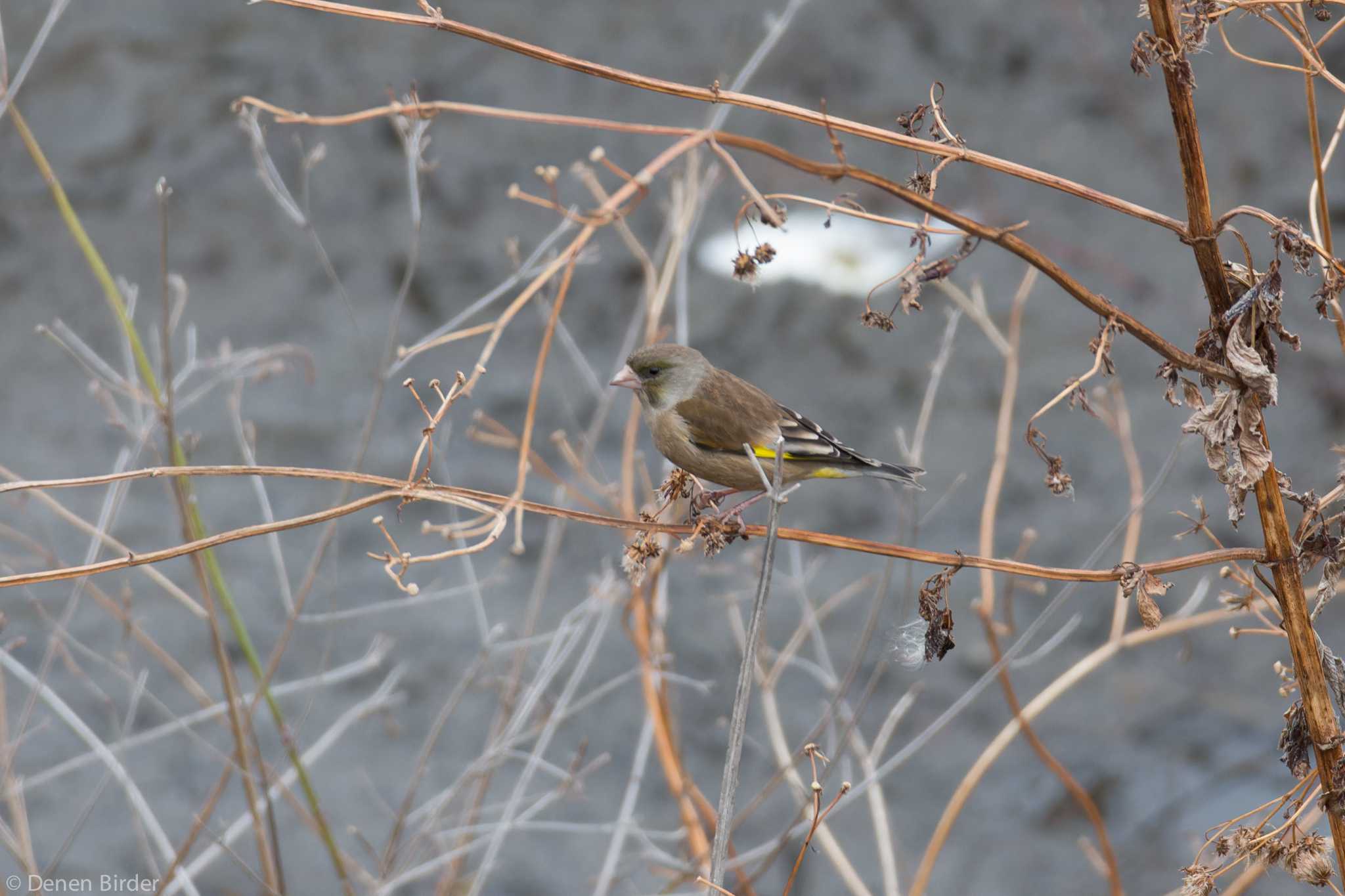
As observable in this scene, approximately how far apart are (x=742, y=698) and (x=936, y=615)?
0.29 m

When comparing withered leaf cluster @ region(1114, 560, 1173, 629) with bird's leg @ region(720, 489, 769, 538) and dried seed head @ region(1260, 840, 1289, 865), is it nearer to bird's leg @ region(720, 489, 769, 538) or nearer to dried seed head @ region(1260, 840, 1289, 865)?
dried seed head @ region(1260, 840, 1289, 865)

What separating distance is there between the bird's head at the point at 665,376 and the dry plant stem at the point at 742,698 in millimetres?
1370

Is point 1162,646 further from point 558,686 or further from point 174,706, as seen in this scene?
point 174,706

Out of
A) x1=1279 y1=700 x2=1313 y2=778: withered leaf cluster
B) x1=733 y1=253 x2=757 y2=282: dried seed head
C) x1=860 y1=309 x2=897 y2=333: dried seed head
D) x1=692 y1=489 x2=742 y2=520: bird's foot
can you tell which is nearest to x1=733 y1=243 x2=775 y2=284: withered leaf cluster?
x1=733 y1=253 x2=757 y2=282: dried seed head

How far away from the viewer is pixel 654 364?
2650 mm

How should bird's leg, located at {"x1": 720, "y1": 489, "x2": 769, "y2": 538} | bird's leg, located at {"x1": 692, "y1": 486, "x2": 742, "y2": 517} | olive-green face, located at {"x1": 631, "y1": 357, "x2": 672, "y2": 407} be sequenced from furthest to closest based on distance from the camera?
olive-green face, located at {"x1": 631, "y1": 357, "x2": 672, "y2": 407} < bird's leg, located at {"x1": 692, "y1": 486, "x2": 742, "y2": 517} < bird's leg, located at {"x1": 720, "y1": 489, "x2": 769, "y2": 538}

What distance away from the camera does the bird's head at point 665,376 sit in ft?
8.68

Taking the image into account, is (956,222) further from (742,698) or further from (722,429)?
(722,429)

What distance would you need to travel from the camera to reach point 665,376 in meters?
2.68

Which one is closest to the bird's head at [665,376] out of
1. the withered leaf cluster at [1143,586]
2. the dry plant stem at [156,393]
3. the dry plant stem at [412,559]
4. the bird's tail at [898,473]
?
the bird's tail at [898,473]

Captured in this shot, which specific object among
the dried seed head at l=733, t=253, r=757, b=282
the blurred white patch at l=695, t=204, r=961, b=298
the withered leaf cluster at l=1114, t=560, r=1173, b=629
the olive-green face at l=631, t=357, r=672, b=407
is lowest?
the withered leaf cluster at l=1114, t=560, r=1173, b=629

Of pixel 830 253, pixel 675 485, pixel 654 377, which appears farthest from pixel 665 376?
pixel 830 253

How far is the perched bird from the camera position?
2494 mm

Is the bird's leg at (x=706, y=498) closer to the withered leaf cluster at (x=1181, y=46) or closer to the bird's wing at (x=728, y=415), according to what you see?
the bird's wing at (x=728, y=415)
